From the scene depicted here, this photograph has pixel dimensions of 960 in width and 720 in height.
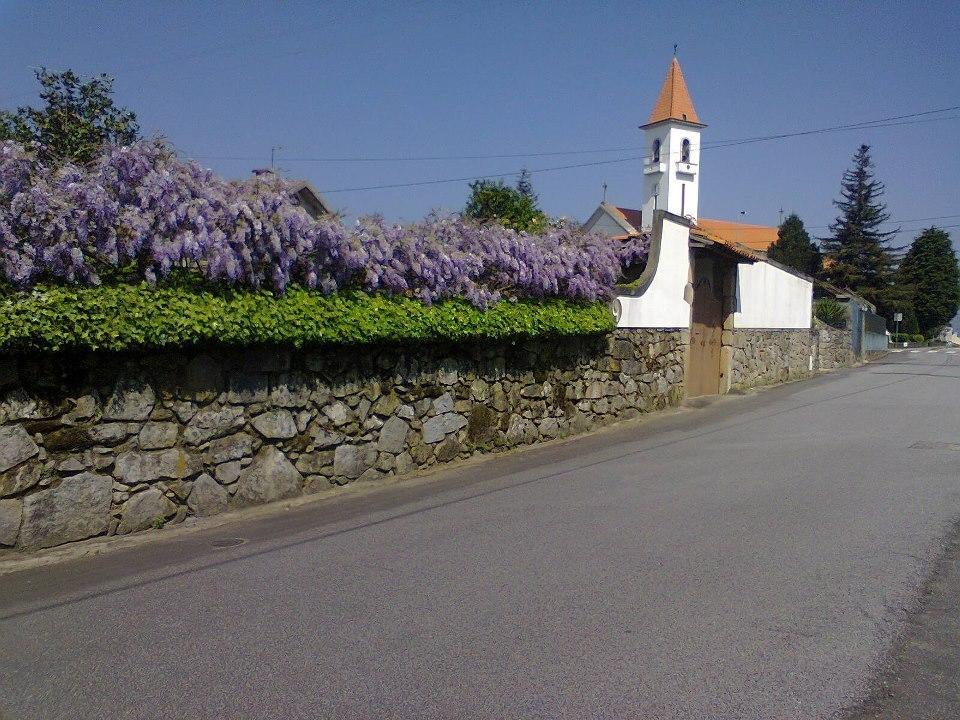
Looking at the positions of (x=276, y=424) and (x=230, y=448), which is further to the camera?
(x=276, y=424)

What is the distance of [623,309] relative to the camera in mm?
13258

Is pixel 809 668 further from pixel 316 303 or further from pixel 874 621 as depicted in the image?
pixel 316 303

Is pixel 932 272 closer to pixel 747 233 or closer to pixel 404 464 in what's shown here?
pixel 747 233

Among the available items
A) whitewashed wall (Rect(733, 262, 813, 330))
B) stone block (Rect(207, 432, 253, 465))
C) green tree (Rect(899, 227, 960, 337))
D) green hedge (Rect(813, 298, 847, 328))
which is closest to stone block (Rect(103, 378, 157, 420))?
stone block (Rect(207, 432, 253, 465))

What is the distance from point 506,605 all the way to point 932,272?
79.6 meters

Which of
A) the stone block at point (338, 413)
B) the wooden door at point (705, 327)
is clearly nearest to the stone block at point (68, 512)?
the stone block at point (338, 413)

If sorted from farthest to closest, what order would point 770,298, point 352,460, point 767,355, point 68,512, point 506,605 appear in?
point 770,298
point 767,355
point 352,460
point 68,512
point 506,605

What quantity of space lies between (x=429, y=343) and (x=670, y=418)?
20.7 feet

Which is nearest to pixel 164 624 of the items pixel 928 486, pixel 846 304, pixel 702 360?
pixel 928 486

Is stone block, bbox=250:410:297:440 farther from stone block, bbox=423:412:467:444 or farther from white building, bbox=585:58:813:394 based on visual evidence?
white building, bbox=585:58:813:394

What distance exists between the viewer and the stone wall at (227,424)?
6.29 metres

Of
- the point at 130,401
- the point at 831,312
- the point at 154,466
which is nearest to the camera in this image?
the point at 130,401

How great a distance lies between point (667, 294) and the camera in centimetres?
1472

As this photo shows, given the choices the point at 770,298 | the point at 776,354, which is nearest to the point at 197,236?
the point at 770,298
